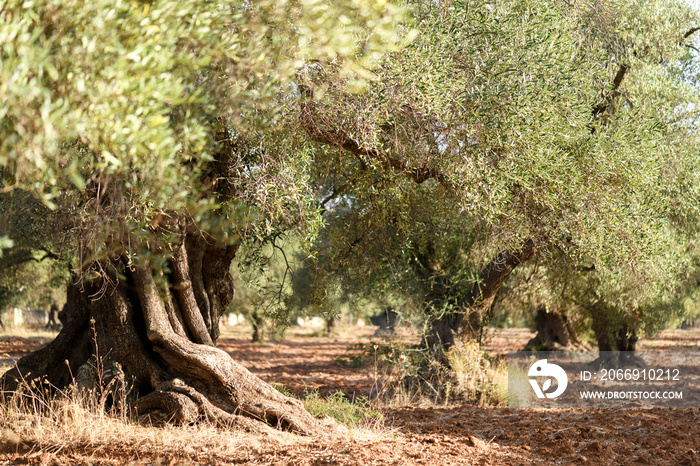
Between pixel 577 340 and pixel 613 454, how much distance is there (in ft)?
51.0

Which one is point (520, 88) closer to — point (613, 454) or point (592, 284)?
point (613, 454)

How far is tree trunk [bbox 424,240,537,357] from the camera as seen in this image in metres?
10.4

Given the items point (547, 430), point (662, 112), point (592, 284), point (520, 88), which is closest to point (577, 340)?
point (592, 284)

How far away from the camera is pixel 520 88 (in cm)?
646

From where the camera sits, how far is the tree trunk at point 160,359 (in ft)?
21.1

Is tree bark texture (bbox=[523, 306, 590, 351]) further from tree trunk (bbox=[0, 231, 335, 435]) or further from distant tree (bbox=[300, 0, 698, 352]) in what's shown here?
tree trunk (bbox=[0, 231, 335, 435])

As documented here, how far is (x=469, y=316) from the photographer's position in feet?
35.6

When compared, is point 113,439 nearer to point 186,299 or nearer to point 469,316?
point 186,299
